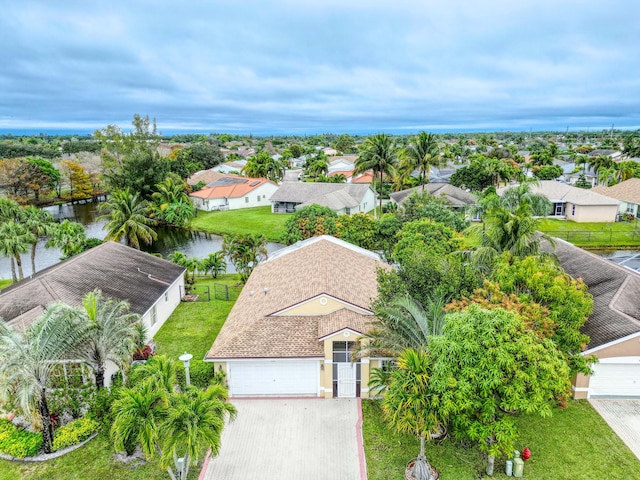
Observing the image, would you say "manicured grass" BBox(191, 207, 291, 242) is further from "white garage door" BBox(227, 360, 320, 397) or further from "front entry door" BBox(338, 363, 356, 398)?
"front entry door" BBox(338, 363, 356, 398)

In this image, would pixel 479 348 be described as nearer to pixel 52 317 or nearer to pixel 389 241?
pixel 52 317

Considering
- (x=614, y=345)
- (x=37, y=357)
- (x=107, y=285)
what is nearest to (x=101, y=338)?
(x=37, y=357)

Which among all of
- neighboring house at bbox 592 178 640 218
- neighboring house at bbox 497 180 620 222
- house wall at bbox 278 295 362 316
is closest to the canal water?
house wall at bbox 278 295 362 316

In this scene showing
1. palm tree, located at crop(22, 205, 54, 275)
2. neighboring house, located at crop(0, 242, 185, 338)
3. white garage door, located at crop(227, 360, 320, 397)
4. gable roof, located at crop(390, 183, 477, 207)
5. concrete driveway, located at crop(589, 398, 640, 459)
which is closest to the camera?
concrete driveway, located at crop(589, 398, 640, 459)

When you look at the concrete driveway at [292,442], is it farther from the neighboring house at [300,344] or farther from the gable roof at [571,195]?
the gable roof at [571,195]

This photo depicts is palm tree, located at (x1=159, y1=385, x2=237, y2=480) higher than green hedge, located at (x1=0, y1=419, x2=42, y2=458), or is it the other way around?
palm tree, located at (x1=159, y1=385, x2=237, y2=480)

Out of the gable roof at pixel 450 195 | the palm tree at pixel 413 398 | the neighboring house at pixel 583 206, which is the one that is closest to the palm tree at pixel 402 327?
the palm tree at pixel 413 398

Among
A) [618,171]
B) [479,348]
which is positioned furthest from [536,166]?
[479,348]
